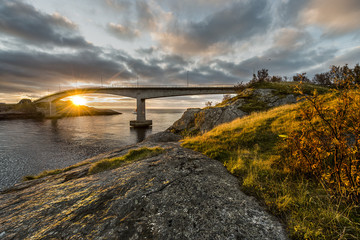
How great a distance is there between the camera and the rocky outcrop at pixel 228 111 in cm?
1817

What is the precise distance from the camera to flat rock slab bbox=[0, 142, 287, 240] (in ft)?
9.40

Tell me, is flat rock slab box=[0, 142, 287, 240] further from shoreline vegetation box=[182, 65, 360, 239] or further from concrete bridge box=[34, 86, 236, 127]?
concrete bridge box=[34, 86, 236, 127]

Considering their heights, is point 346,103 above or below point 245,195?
above

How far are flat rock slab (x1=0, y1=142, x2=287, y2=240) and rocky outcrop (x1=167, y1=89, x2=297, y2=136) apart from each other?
13440 mm

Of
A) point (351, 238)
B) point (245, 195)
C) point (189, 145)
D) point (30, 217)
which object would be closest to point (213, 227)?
point (245, 195)

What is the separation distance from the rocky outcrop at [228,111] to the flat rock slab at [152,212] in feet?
44.1

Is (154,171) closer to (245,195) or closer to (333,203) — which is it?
(245,195)

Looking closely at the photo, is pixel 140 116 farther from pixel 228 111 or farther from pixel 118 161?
pixel 118 161

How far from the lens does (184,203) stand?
358 centimetres

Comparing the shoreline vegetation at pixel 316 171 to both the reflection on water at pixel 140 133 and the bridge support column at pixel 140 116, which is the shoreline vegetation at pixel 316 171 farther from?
the bridge support column at pixel 140 116

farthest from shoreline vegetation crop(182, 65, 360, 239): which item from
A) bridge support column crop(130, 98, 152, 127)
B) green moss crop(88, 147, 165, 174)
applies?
bridge support column crop(130, 98, 152, 127)

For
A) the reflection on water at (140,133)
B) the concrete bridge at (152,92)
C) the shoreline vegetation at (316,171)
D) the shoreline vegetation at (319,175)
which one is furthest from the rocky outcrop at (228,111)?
the concrete bridge at (152,92)

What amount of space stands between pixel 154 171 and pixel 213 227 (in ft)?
9.62

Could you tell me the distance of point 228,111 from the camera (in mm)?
18609
